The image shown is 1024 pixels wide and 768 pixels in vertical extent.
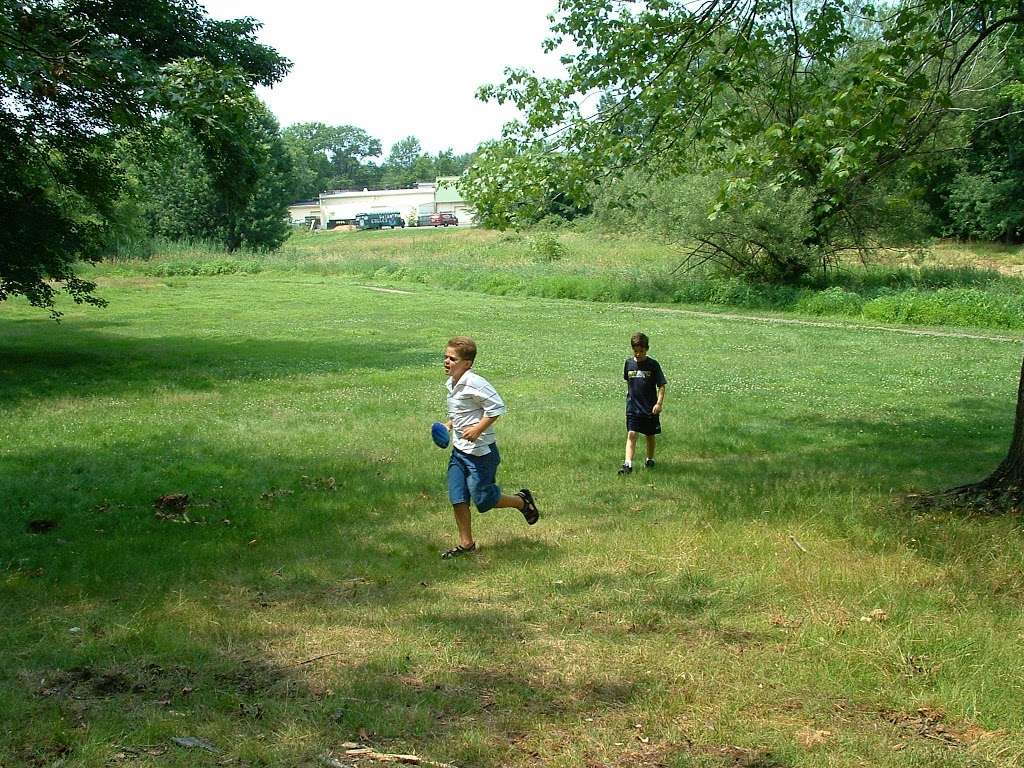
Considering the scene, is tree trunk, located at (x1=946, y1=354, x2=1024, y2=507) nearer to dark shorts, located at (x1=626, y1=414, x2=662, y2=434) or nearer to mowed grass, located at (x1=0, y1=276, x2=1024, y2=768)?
mowed grass, located at (x1=0, y1=276, x2=1024, y2=768)

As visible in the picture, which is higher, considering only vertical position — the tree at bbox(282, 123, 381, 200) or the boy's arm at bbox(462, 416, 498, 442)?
the tree at bbox(282, 123, 381, 200)

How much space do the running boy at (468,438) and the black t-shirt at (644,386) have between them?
127 inches

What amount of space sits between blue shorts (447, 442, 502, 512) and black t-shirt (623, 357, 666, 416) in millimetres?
3319

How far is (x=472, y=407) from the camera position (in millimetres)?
7348

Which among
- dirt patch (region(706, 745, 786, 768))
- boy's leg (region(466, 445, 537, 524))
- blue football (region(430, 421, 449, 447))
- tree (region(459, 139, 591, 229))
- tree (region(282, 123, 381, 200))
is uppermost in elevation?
tree (region(282, 123, 381, 200))

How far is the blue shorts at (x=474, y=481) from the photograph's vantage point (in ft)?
24.4

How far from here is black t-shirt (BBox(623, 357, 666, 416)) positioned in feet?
34.3

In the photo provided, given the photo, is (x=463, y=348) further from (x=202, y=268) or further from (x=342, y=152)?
(x=342, y=152)

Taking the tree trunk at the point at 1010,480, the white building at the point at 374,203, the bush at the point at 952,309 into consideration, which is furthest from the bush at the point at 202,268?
the white building at the point at 374,203

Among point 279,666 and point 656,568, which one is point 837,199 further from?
point 279,666

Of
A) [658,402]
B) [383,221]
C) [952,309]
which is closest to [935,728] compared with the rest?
[658,402]

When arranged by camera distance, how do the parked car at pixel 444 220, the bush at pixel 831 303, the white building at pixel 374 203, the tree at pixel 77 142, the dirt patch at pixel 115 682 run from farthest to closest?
the white building at pixel 374 203
the parked car at pixel 444 220
the bush at pixel 831 303
the tree at pixel 77 142
the dirt patch at pixel 115 682

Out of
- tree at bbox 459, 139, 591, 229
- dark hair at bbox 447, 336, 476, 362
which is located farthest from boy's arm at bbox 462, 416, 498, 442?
tree at bbox 459, 139, 591, 229

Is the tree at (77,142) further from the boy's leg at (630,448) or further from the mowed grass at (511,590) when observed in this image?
the boy's leg at (630,448)
